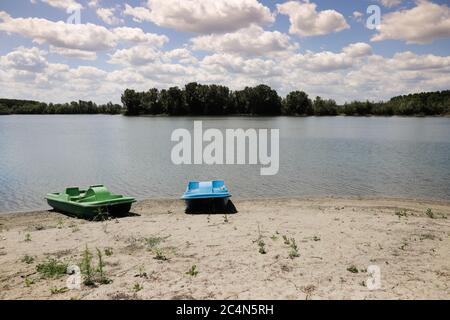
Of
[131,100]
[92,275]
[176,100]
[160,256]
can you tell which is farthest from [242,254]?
[131,100]

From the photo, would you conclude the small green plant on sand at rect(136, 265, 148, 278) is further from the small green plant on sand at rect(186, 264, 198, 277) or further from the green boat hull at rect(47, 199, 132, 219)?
the green boat hull at rect(47, 199, 132, 219)

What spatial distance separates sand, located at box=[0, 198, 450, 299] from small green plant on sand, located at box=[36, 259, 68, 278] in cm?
12

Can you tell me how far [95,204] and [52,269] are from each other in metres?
6.75

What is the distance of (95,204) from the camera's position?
588 inches

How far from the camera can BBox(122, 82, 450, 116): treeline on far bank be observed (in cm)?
15462

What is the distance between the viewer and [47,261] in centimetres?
920

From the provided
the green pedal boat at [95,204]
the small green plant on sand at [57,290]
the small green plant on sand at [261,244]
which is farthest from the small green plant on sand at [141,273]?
the green pedal boat at [95,204]

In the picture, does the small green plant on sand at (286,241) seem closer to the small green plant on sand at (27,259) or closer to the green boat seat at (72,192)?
the small green plant on sand at (27,259)

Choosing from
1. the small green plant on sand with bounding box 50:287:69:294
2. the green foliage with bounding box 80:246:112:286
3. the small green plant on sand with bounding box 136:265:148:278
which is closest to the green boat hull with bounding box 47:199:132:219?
the green foliage with bounding box 80:246:112:286

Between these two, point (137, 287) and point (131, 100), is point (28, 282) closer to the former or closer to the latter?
point (137, 287)

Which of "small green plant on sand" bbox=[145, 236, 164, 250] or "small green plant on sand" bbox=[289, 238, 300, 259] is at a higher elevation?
"small green plant on sand" bbox=[289, 238, 300, 259]

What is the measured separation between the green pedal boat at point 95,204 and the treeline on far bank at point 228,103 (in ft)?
459
